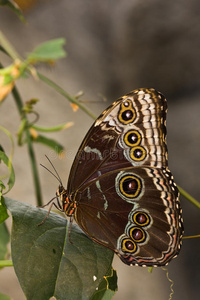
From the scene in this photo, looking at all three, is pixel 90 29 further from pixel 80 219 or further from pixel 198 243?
pixel 80 219

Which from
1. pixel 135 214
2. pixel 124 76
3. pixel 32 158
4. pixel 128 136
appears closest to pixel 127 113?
pixel 128 136

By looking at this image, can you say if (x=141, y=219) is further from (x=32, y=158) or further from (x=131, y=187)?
(x=32, y=158)

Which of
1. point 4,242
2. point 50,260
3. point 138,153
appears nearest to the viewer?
point 50,260

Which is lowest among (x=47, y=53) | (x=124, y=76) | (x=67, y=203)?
(x=67, y=203)

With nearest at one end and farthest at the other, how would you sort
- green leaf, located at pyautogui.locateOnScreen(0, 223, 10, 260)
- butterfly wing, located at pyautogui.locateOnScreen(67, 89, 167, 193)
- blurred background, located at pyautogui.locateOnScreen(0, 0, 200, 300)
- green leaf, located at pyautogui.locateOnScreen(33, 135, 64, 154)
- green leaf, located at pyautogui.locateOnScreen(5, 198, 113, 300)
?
green leaf, located at pyautogui.locateOnScreen(5, 198, 113, 300) → butterfly wing, located at pyautogui.locateOnScreen(67, 89, 167, 193) → green leaf, located at pyautogui.locateOnScreen(0, 223, 10, 260) → green leaf, located at pyautogui.locateOnScreen(33, 135, 64, 154) → blurred background, located at pyautogui.locateOnScreen(0, 0, 200, 300)

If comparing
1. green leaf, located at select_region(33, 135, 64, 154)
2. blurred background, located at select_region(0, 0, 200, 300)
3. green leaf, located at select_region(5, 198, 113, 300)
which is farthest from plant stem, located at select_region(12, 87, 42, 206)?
blurred background, located at select_region(0, 0, 200, 300)

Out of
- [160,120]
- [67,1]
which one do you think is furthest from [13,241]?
[67,1]

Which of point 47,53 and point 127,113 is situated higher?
point 47,53

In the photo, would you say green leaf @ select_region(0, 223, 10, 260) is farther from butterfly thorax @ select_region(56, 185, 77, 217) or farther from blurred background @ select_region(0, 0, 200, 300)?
blurred background @ select_region(0, 0, 200, 300)
